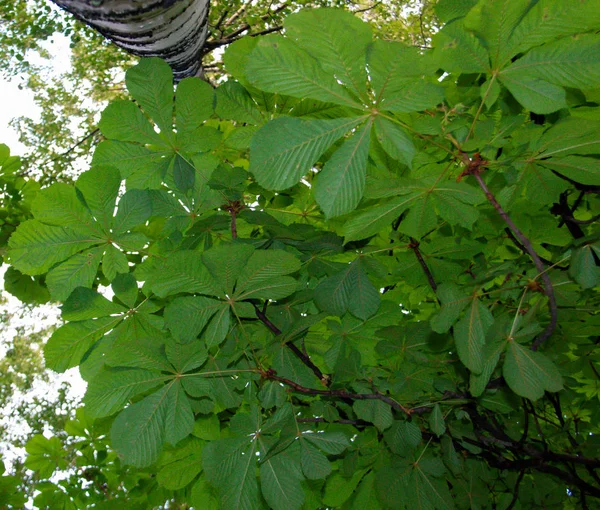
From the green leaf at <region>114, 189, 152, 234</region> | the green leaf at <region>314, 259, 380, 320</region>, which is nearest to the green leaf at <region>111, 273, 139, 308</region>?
the green leaf at <region>114, 189, 152, 234</region>

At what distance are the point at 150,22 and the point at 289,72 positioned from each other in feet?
3.95

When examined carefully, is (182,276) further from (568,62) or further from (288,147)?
(568,62)

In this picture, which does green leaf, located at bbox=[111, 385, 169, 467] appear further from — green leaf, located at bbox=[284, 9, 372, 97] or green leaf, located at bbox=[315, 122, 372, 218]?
green leaf, located at bbox=[284, 9, 372, 97]

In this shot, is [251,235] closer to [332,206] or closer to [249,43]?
[249,43]

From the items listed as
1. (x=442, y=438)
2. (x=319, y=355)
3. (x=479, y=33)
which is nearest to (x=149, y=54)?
(x=319, y=355)

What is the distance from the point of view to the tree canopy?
2.20 feet

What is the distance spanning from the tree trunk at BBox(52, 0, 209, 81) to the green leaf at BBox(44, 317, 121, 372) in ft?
3.00

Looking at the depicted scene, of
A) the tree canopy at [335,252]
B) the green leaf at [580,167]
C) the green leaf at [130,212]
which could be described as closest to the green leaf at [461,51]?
the tree canopy at [335,252]

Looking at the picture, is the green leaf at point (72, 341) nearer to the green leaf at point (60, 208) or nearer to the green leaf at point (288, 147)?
the green leaf at point (60, 208)

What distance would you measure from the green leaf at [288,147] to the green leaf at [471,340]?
42 cm

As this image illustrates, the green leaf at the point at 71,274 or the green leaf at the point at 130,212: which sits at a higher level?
the green leaf at the point at 130,212

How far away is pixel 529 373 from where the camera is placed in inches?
32.4

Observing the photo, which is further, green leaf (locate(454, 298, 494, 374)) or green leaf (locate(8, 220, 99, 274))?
green leaf (locate(8, 220, 99, 274))

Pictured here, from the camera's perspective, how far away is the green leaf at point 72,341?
1171 millimetres
